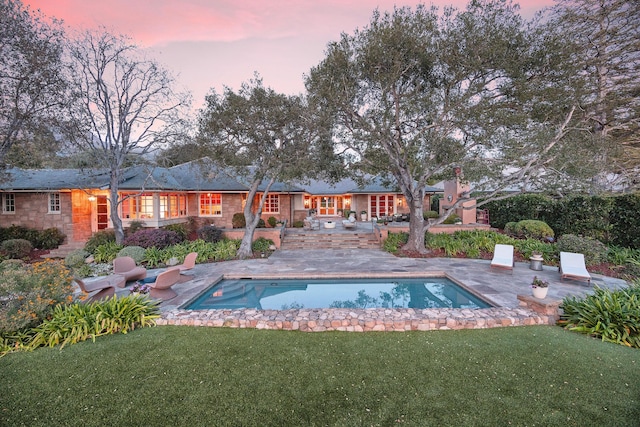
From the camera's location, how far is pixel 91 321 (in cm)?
497

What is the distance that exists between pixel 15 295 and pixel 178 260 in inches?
230

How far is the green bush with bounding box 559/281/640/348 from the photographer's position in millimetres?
4641

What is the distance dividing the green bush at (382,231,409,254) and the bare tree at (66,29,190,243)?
→ 1152cm

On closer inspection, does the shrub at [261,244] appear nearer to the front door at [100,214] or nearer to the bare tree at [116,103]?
the bare tree at [116,103]

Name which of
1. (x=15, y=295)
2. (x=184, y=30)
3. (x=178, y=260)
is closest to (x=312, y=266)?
(x=178, y=260)

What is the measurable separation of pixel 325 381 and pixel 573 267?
8548mm

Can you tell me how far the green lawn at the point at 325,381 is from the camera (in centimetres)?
296

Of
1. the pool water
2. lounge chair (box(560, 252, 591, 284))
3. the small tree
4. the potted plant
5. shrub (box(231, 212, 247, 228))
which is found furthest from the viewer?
shrub (box(231, 212, 247, 228))

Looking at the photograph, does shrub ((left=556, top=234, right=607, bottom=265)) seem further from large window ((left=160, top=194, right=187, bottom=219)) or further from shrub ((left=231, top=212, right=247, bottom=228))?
large window ((left=160, top=194, right=187, bottom=219))

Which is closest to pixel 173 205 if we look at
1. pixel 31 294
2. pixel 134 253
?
pixel 134 253

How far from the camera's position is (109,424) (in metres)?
2.86

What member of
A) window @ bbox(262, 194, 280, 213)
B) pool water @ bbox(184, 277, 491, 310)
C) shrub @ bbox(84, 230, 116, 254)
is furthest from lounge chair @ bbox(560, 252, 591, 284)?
shrub @ bbox(84, 230, 116, 254)

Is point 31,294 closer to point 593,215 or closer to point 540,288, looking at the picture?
point 540,288

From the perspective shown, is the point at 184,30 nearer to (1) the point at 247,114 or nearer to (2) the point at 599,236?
(1) the point at 247,114
